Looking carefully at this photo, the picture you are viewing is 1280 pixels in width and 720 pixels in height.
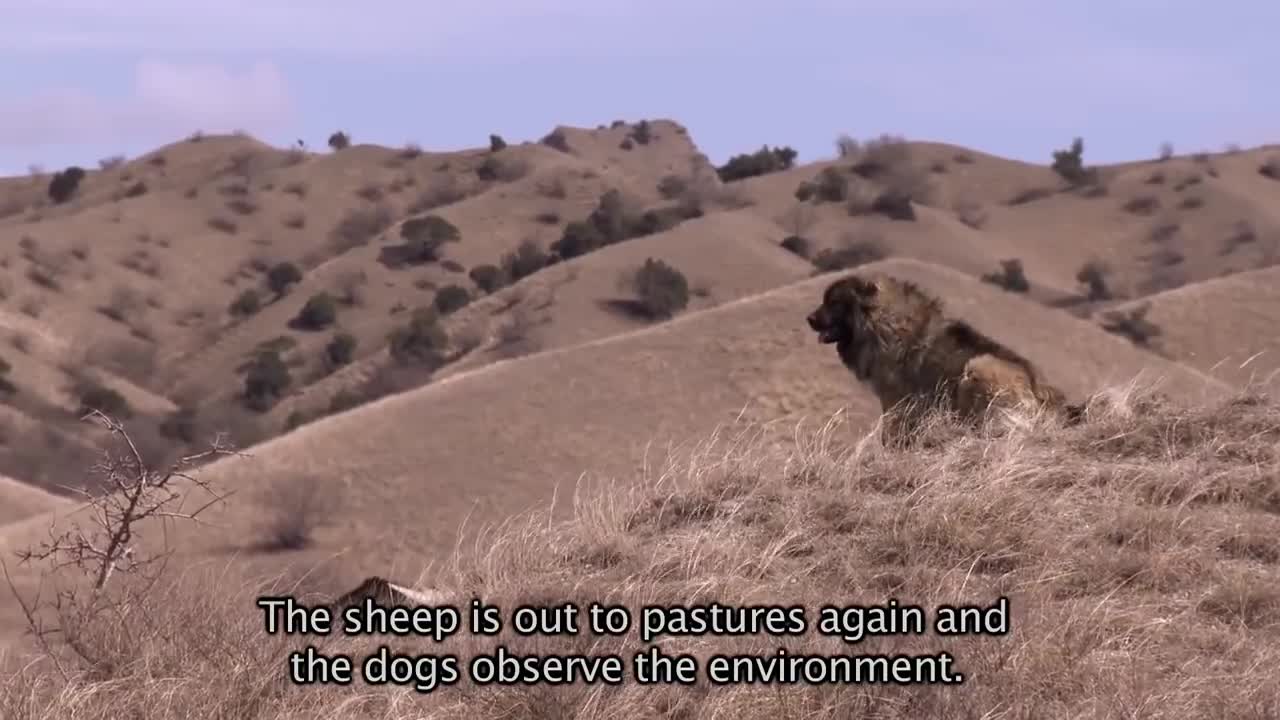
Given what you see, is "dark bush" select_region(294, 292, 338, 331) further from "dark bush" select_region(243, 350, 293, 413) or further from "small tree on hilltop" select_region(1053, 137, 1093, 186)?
"small tree on hilltop" select_region(1053, 137, 1093, 186)

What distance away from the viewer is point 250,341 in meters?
62.5

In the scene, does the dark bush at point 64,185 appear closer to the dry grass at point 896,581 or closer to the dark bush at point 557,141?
the dark bush at point 557,141

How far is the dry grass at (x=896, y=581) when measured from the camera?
498 cm

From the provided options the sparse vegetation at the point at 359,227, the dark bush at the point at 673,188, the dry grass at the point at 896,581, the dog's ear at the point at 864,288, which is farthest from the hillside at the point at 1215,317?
the sparse vegetation at the point at 359,227

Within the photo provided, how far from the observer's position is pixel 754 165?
86.9 meters

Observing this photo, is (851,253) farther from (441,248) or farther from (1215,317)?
(441,248)

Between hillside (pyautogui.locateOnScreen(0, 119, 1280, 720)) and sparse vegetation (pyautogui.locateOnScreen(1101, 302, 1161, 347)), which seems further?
sparse vegetation (pyautogui.locateOnScreen(1101, 302, 1161, 347))

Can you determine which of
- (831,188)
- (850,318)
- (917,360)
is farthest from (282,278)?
(917,360)

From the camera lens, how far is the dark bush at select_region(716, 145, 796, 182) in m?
86.8

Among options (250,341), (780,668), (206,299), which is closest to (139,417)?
(250,341)

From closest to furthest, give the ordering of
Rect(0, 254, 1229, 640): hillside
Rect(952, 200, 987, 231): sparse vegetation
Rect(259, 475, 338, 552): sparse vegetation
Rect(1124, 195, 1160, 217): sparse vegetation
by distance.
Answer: Rect(259, 475, 338, 552): sparse vegetation < Rect(0, 254, 1229, 640): hillside < Rect(952, 200, 987, 231): sparse vegetation < Rect(1124, 195, 1160, 217): sparse vegetation

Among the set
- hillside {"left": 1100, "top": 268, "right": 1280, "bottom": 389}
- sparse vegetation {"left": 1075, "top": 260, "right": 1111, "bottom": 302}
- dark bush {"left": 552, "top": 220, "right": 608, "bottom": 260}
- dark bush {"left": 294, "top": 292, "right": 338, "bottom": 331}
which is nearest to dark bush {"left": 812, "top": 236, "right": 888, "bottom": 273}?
sparse vegetation {"left": 1075, "top": 260, "right": 1111, "bottom": 302}

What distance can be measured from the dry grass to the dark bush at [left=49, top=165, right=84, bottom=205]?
282 ft

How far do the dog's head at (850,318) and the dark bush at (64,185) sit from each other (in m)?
82.3
